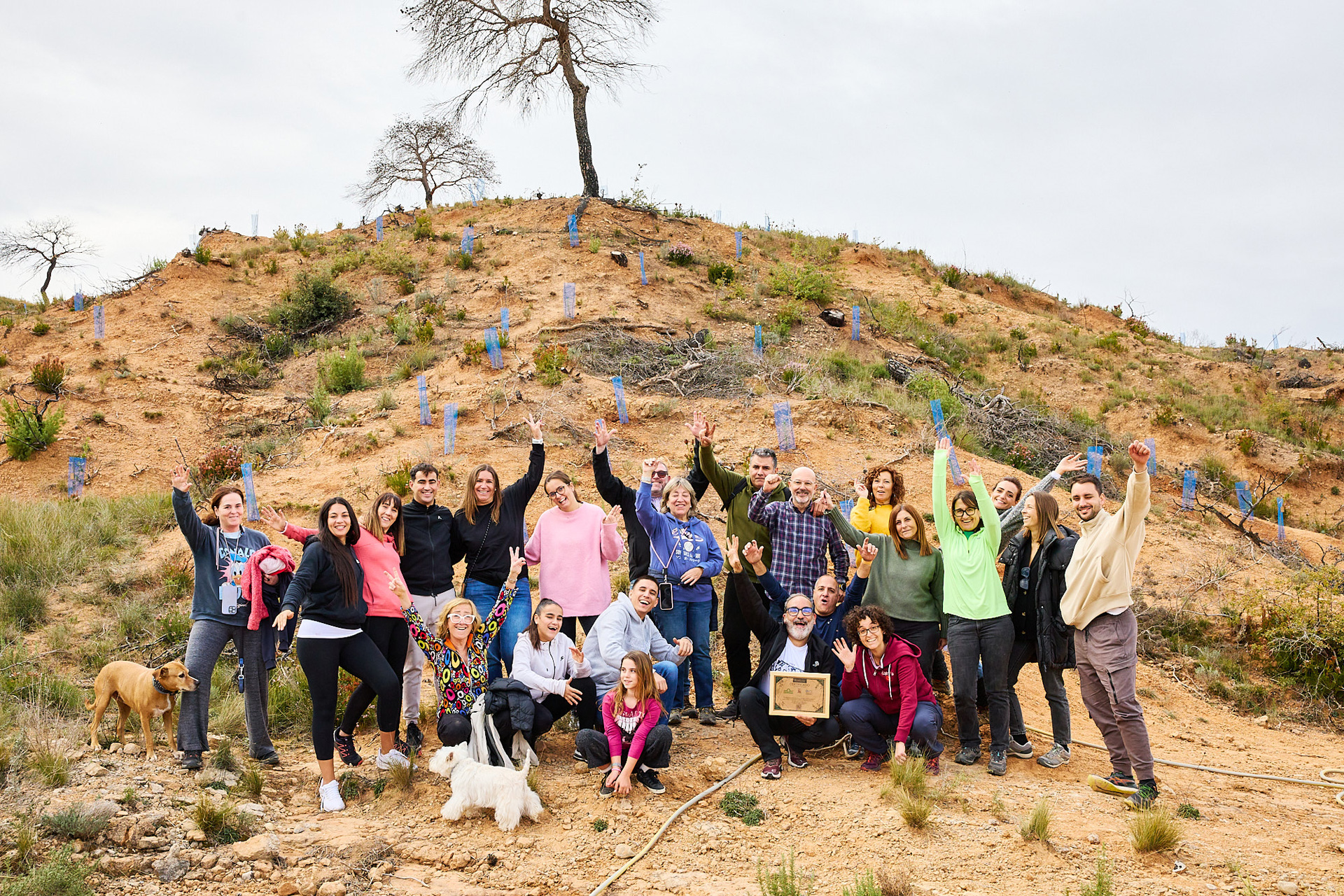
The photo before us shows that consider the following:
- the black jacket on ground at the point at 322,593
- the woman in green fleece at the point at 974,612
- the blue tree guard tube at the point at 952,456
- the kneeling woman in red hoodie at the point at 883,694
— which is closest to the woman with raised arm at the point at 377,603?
the black jacket on ground at the point at 322,593

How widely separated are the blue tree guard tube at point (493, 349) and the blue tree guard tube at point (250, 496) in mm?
4310

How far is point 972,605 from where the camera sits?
5.39 m

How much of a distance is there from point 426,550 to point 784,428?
6.90 m

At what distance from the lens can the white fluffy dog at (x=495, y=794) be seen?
15.7ft

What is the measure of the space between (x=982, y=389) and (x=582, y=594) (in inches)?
510

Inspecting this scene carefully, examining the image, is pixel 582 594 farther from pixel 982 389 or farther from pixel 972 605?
pixel 982 389

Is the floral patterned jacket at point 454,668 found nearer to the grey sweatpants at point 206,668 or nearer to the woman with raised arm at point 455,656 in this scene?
the woman with raised arm at point 455,656

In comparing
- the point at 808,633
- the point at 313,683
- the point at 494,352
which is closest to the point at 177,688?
the point at 313,683

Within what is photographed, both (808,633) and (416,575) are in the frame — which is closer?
(808,633)

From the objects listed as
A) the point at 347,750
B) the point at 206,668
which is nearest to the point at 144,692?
the point at 206,668

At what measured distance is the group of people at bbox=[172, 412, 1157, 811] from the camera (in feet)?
16.6

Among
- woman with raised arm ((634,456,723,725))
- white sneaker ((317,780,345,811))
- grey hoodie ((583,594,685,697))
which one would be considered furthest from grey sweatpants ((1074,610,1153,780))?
white sneaker ((317,780,345,811))

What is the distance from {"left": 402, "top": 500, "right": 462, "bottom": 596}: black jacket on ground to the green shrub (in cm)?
935

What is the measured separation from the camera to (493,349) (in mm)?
13312
